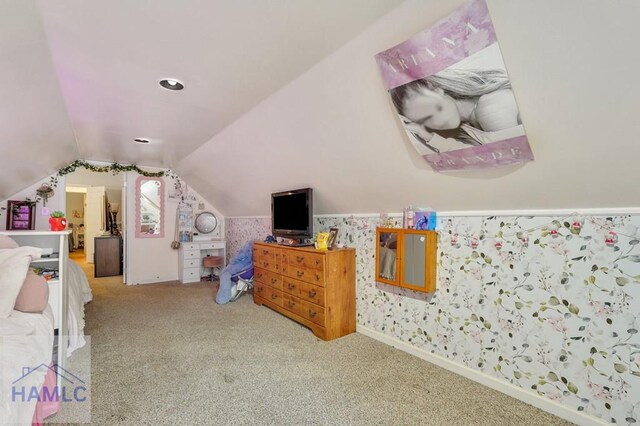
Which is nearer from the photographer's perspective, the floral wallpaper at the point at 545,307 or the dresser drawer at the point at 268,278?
the floral wallpaper at the point at 545,307

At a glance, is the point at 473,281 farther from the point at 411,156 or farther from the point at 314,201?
the point at 314,201

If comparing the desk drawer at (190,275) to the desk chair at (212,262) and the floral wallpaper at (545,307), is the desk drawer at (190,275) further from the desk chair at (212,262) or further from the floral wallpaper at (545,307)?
the floral wallpaper at (545,307)

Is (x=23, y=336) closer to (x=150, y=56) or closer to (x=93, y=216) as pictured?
(x=150, y=56)

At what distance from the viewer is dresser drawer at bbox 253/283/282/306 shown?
3.80 metres

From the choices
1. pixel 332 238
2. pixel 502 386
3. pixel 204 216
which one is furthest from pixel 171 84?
pixel 204 216

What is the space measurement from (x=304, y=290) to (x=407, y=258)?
1204 millimetres

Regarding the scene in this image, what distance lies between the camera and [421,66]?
63.2 inches

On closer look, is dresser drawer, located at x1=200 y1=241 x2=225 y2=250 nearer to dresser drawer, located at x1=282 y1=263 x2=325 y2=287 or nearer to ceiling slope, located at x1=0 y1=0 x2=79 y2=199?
ceiling slope, located at x1=0 y1=0 x2=79 y2=199

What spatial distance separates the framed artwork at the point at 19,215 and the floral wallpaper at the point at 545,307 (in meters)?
5.58

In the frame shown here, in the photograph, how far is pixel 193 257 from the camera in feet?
18.6

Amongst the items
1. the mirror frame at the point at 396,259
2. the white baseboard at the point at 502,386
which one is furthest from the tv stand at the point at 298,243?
the white baseboard at the point at 502,386

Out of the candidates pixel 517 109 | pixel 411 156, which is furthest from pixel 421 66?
pixel 411 156

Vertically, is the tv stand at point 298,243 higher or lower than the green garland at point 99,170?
lower

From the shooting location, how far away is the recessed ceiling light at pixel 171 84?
2.23 metres
